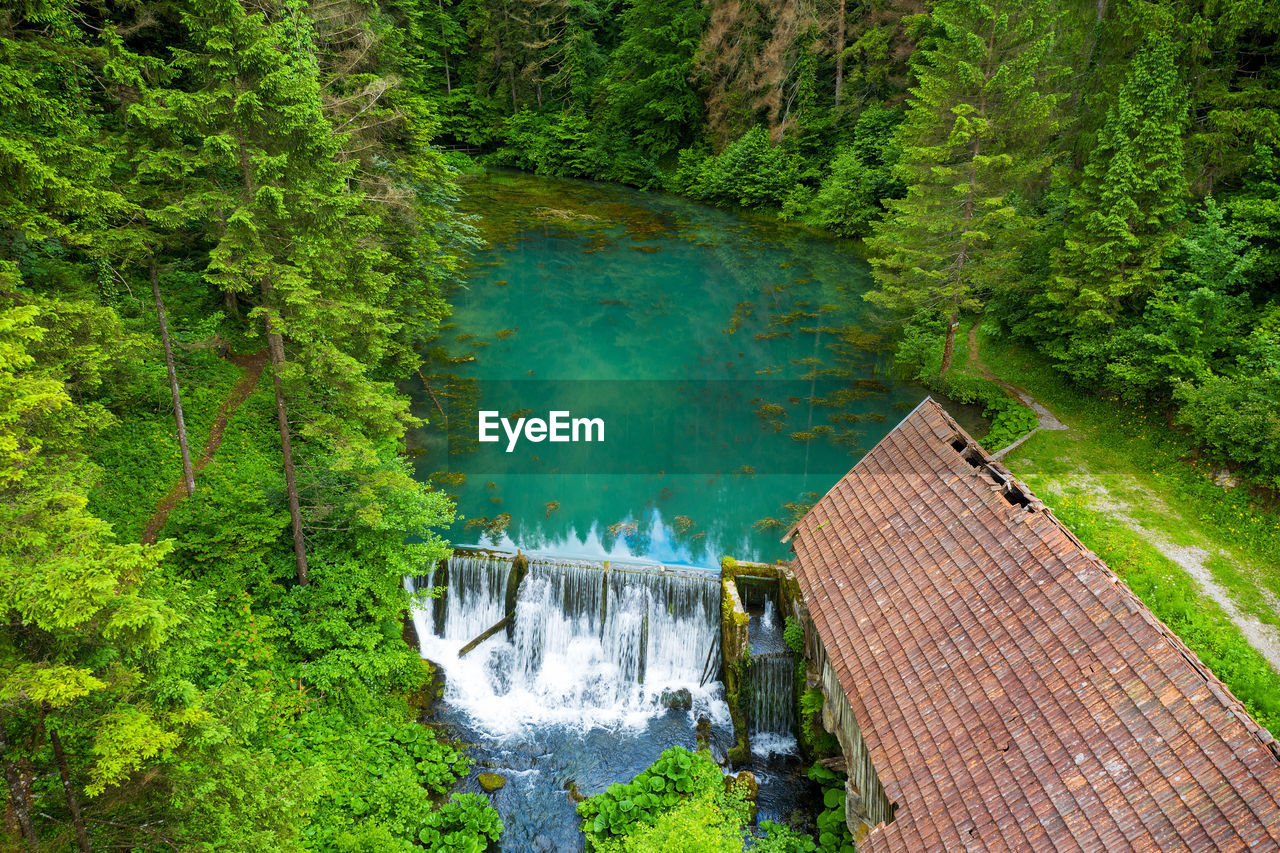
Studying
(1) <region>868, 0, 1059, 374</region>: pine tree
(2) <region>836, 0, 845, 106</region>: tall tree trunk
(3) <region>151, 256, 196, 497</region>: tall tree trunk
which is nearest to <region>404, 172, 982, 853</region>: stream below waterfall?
(1) <region>868, 0, 1059, 374</region>: pine tree

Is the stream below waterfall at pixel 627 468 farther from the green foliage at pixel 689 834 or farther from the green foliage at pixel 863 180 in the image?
the green foliage at pixel 689 834

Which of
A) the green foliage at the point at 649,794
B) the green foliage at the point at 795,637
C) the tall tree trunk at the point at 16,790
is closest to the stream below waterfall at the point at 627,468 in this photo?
the green foliage at the point at 795,637

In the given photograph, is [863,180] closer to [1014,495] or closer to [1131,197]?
[1131,197]

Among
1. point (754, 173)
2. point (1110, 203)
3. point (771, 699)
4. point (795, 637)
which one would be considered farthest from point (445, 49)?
point (771, 699)

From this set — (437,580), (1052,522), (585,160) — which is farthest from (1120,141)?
(585,160)

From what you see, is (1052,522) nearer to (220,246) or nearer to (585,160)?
(220,246)

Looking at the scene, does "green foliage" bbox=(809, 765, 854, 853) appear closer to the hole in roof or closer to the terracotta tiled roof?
the terracotta tiled roof
